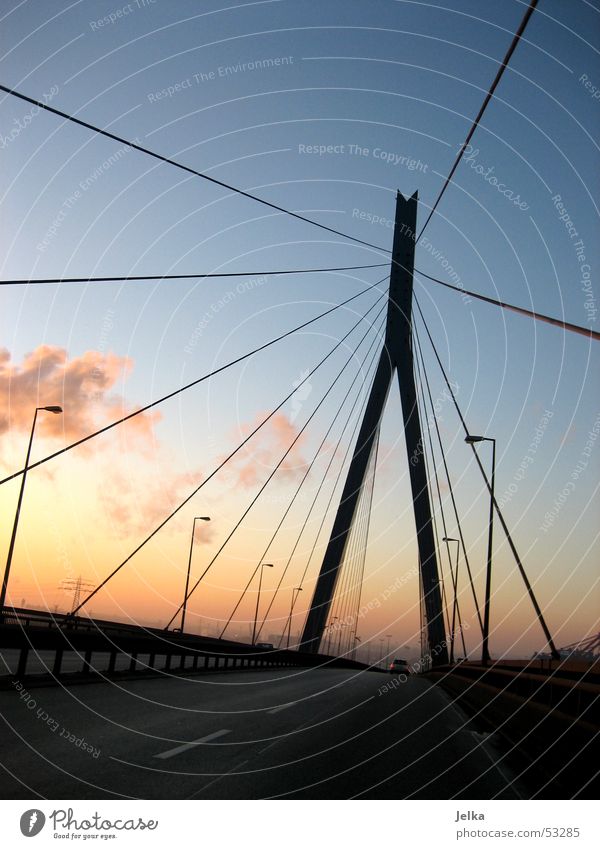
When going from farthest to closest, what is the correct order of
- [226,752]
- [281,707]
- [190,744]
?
[281,707] → [190,744] → [226,752]

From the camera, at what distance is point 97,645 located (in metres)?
19.5

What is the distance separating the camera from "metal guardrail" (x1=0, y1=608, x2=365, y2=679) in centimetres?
1546

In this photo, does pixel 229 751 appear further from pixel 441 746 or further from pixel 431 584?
pixel 431 584

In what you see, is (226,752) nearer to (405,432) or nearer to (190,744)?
(190,744)

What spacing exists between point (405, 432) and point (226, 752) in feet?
73.2

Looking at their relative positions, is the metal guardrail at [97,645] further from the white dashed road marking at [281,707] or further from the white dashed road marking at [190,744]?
the white dashed road marking at [190,744]

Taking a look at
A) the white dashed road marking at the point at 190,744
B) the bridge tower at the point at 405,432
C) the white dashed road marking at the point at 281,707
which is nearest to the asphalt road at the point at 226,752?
the white dashed road marking at the point at 190,744

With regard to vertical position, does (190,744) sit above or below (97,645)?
below

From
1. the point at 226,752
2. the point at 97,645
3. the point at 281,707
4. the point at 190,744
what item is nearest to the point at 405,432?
the point at 97,645

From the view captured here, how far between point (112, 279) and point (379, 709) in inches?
385

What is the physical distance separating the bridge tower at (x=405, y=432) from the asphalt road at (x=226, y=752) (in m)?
16.4

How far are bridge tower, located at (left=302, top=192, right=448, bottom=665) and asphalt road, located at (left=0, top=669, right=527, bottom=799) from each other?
16.4 metres
